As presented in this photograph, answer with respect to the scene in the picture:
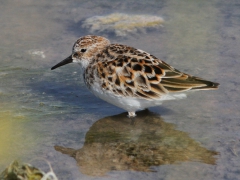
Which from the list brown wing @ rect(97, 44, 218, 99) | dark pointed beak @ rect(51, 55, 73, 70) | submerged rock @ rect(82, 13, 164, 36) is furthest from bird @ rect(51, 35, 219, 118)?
submerged rock @ rect(82, 13, 164, 36)

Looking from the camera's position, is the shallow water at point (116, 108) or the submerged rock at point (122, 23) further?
the submerged rock at point (122, 23)

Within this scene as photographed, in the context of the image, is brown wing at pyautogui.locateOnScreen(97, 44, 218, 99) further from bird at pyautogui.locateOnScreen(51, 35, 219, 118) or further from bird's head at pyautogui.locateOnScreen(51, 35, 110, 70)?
bird's head at pyautogui.locateOnScreen(51, 35, 110, 70)

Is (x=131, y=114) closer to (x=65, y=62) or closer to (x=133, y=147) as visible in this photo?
(x=133, y=147)

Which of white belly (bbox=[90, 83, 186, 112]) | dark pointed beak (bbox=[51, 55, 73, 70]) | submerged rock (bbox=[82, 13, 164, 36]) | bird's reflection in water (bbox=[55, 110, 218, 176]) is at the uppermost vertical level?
submerged rock (bbox=[82, 13, 164, 36])

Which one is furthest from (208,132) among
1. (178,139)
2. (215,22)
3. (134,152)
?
(215,22)

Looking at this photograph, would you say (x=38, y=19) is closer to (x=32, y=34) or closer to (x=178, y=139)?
(x=32, y=34)

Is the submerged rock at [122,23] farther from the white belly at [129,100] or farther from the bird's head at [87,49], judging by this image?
the white belly at [129,100]

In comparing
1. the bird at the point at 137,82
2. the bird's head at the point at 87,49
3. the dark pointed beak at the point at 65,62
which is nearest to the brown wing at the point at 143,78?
the bird at the point at 137,82
